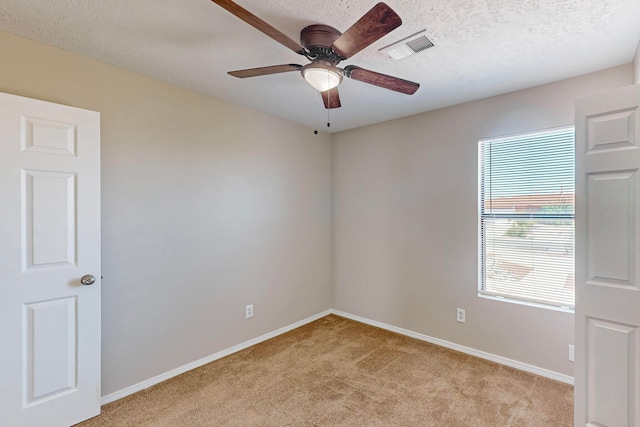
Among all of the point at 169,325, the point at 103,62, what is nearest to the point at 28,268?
the point at 169,325

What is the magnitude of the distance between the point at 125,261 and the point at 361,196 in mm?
2594

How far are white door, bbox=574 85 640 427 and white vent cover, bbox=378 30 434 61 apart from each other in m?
0.95

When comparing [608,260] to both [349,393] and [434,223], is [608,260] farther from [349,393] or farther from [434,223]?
[349,393]

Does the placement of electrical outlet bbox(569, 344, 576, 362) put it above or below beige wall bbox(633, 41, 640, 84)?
below

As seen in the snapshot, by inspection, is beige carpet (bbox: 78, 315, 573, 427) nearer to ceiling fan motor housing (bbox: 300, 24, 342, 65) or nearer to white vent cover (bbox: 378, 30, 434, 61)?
ceiling fan motor housing (bbox: 300, 24, 342, 65)

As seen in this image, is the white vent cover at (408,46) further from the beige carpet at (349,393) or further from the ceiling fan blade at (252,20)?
the beige carpet at (349,393)

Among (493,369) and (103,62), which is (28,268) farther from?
(493,369)

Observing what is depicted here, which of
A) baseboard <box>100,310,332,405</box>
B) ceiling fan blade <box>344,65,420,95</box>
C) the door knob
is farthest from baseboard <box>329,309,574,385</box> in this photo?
the door knob

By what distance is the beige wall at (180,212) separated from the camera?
216cm

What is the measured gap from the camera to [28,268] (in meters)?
1.79

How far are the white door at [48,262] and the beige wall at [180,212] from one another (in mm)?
187

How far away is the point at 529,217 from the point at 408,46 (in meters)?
1.84

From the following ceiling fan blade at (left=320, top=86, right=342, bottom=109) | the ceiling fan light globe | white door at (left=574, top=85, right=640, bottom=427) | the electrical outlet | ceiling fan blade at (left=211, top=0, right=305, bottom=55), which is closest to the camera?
ceiling fan blade at (left=211, top=0, right=305, bottom=55)

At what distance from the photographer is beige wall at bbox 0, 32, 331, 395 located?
2.16 metres
